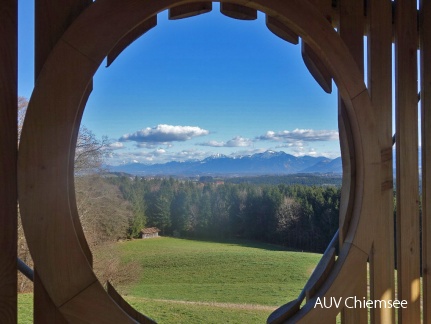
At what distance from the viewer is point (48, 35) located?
2.58ft

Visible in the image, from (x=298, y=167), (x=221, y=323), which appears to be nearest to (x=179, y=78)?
(x=298, y=167)

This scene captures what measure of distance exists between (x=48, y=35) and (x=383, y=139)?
1009 millimetres

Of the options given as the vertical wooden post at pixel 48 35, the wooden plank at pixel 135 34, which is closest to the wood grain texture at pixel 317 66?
the wooden plank at pixel 135 34

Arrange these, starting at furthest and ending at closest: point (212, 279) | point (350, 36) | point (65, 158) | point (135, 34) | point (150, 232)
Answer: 1. point (212, 279)
2. point (150, 232)
3. point (350, 36)
4. point (135, 34)
5. point (65, 158)

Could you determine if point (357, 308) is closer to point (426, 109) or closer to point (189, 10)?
point (426, 109)

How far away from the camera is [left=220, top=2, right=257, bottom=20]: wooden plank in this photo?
3.14ft

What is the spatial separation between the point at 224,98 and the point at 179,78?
9.13 ft

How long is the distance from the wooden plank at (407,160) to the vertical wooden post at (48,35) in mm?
980

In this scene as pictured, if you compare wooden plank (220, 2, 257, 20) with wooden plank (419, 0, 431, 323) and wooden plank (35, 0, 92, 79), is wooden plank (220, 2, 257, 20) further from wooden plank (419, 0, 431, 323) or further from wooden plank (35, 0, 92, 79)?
wooden plank (419, 0, 431, 323)

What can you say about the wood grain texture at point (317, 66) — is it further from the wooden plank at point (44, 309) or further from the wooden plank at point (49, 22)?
the wooden plank at point (44, 309)

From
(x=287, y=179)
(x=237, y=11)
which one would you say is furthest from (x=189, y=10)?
(x=287, y=179)

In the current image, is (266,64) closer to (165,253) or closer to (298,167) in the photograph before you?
(298,167)

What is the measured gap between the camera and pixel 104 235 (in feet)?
30.8

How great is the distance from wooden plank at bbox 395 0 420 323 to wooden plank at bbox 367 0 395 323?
0.17 ft
